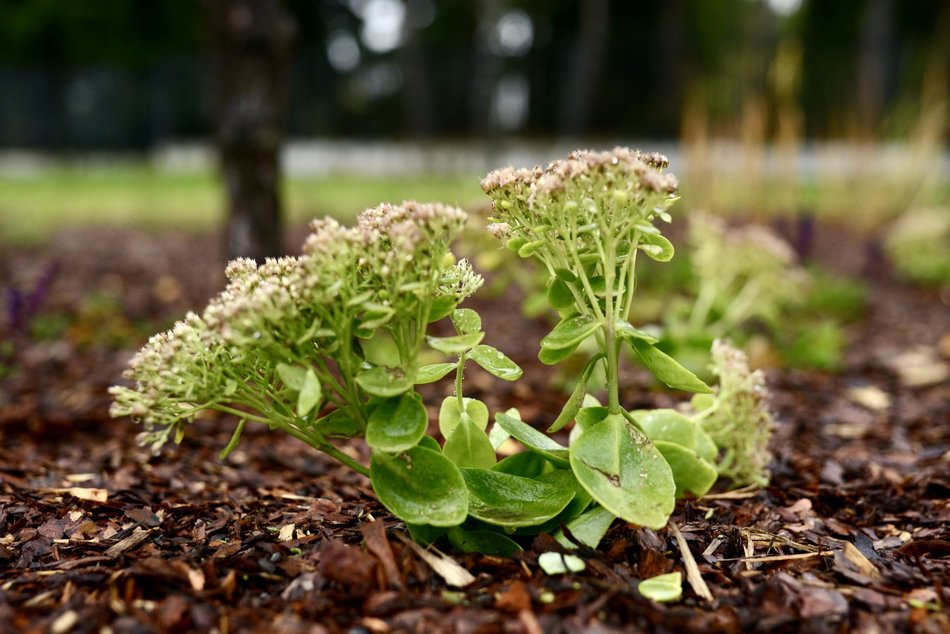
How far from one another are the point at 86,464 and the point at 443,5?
33.8 metres

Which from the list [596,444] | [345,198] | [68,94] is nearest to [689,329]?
[596,444]

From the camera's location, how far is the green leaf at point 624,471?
153cm

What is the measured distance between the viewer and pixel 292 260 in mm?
1640

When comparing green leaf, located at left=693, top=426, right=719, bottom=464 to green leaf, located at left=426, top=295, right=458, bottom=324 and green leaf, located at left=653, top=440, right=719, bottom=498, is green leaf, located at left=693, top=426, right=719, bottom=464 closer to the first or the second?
green leaf, located at left=653, top=440, right=719, bottom=498

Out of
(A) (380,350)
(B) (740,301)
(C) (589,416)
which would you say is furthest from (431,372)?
(B) (740,301)

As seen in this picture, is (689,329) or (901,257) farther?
(901,257)

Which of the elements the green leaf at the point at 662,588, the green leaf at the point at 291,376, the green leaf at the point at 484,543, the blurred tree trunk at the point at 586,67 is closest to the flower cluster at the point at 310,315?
the green leaf at the point at 291,376

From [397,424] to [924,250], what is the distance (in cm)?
614

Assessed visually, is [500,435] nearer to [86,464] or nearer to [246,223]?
[86,464]

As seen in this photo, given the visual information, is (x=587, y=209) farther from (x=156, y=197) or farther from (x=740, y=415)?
(x=156, y=197)

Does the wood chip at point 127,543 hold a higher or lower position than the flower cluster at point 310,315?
lower

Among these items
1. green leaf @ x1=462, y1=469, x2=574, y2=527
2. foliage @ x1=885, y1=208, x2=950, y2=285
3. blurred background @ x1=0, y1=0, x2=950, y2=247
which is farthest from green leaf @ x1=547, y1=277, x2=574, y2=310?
blurred background @ x1=0, y1=0, x2=950, y2=247

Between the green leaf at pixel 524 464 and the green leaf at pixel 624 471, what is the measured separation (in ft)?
0.64

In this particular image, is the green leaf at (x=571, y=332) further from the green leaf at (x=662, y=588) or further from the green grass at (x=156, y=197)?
the green grass at (x=156, y=197)
